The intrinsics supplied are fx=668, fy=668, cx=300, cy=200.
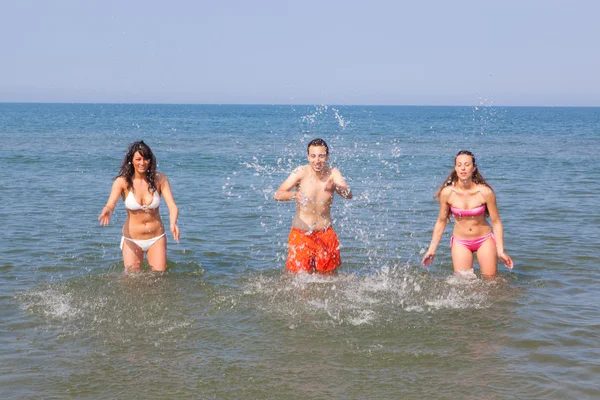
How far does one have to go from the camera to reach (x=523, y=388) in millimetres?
5555

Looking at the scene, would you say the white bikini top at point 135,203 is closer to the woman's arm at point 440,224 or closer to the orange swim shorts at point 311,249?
the orange swim shorts at point 311,249

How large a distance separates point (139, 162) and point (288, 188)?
1.88m

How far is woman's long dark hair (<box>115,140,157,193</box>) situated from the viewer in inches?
328

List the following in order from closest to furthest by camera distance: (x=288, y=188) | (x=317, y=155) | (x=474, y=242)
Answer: (x=317, y=155), (x=288, y=188), (x=474, y=242)

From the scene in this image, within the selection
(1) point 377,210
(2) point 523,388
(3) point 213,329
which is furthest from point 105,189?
(2) point 523,388

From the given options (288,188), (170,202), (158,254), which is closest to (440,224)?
(288,188)

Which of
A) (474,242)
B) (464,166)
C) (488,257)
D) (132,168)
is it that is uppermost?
(464,166)

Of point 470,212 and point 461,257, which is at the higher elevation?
point 470,212

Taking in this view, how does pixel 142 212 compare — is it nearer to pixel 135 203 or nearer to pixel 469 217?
pixel 135 203

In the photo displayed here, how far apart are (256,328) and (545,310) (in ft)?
10.8

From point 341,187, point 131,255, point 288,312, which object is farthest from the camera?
point 131,255

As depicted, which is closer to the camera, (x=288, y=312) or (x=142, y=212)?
(x=288, y=312)

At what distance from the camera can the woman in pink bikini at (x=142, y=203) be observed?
835 cm

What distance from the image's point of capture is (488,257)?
333 inches
